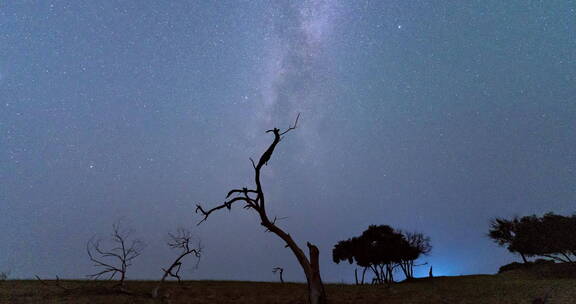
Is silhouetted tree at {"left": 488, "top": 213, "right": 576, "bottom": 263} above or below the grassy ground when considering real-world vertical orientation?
above

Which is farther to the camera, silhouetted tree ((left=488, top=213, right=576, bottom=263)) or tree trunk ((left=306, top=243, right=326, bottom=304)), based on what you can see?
silhouetted tree ((left=488, top=213, right=576, bottom=263))

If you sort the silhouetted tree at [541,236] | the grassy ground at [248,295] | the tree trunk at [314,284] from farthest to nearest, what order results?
the silhouetted tree at [541,236] < the grassy ground at [248,295] < the tree trunk at [314,284]

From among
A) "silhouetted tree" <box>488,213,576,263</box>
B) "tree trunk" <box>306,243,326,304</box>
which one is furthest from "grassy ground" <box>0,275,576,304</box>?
"silhouetted tree" <box>488,213,576,263</box>

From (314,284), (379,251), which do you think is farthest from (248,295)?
(379,251)

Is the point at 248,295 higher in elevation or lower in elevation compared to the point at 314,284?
lower

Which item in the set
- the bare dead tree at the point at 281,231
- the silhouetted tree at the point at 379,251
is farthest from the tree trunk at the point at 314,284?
the silhouetted tree at the point at 379,251

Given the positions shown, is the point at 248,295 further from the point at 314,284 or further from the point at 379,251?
the point at 379,251

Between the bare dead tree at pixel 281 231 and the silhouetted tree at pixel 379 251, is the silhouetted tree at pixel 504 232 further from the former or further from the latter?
the bare dead tree at pixel 281 231

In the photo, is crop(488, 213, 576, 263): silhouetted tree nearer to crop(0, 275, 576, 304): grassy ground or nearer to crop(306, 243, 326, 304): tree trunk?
crop(0, 275, 576, 304): grassy ground

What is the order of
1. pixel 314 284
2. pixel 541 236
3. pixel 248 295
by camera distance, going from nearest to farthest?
pixel 314 284 → pixel 248 295 → pixel 541 236

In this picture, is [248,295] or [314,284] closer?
[314,284]

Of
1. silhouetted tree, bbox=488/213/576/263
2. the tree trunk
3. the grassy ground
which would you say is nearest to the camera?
the tree trunk

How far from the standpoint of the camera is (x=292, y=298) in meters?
23.2

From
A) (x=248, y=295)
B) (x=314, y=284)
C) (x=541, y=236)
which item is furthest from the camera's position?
(x=541, y=236)
